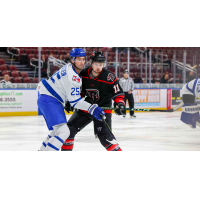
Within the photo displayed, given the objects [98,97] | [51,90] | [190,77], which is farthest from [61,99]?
[190,77]

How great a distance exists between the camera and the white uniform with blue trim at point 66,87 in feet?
8.82

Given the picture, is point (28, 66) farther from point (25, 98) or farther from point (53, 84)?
point (53, 84)

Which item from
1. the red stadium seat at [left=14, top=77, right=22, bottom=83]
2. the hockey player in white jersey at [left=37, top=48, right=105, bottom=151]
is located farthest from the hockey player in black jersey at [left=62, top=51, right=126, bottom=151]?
the red stadium seat at [left=14, top=77, right=22, bottom=83]

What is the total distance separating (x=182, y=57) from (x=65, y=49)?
3.28 metres

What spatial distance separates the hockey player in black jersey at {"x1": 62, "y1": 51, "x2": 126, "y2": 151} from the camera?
9.66ft

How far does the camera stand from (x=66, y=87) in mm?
2723

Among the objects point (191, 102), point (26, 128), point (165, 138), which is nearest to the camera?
point (165, 138)

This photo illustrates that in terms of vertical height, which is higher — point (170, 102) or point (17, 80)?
point (17, 80)

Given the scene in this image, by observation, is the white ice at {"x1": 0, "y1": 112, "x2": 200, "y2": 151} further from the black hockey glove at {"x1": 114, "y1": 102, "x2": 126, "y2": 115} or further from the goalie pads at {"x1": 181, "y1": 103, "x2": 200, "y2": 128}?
the black hockey glove at {"x1": 114, "y1": 102, "x2": 126, "y2": 115}

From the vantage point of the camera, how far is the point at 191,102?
489 centimetres

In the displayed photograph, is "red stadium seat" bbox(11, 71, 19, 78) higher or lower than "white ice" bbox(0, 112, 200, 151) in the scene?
higher

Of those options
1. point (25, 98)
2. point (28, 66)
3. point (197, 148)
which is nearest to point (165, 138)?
point (197, 148)

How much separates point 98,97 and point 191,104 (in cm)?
229

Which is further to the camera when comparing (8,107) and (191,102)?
(8,107)
